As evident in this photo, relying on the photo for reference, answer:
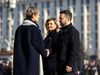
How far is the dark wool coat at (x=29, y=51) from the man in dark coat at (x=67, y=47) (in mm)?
386

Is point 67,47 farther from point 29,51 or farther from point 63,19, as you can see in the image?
point 29,51

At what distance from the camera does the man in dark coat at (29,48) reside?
10523 millimetres

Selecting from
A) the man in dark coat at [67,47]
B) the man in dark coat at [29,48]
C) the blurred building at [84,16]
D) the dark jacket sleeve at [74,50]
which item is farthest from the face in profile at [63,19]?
the blurred building at [84,16]

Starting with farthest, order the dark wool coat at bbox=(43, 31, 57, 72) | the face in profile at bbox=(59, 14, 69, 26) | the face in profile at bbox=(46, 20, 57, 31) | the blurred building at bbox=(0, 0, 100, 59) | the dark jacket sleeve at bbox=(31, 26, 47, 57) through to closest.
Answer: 1. the blurred building at bbox=(0, 0, 100, 59)
2. the face in profile at bbox=(46, 20, 57, 31)
3. the dark wool coat at bbox=(43, 31, 57, 72)
4. the face in profile at bbox=(59, 14, 69, 26)
5. the dark jacket sleeve at bbox=(31, 26, 47, 57)

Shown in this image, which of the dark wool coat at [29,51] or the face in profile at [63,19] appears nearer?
the dark wool coat at [29,51]

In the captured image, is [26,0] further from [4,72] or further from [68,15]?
[68,15]

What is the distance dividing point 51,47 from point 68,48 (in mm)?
410

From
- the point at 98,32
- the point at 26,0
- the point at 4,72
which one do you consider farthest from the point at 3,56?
the point at 26,0

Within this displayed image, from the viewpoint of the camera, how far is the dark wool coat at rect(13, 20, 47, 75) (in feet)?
34.5

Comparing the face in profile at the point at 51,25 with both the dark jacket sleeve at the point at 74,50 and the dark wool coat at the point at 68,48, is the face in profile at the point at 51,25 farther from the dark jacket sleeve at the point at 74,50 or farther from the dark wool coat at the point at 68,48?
the dark jacket sleeve at the point at 74,50

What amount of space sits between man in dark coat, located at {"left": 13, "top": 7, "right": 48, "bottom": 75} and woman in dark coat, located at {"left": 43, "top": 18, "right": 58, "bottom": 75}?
38 cm

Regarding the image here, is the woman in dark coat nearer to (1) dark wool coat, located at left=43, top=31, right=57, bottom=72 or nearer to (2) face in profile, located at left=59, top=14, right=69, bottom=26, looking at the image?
(1) dark wool coat, located at left=43, top=31, right=57, bottom=72

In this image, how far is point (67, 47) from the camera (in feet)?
35.7

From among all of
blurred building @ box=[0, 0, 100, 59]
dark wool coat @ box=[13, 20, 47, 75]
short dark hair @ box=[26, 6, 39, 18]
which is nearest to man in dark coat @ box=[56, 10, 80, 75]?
dark wool coat @ box=[13, 20, 47, 75]
